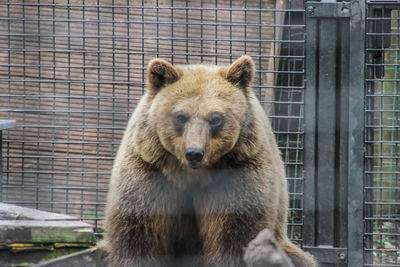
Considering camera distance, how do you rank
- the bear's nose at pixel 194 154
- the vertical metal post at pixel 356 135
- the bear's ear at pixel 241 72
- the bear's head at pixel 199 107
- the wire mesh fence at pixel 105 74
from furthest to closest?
the wire mesh fence at pixel 105 74 → the vertical metal post at pixel 356 135 → the bear's ear at pixel 241 72 → the bear's head at pixel 199 107 → the bear's nose at pixel 194 154

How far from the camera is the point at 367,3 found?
15.0 feet

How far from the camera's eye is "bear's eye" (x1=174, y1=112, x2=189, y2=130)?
3.32m

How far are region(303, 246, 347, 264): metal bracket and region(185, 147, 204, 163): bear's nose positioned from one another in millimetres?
1891

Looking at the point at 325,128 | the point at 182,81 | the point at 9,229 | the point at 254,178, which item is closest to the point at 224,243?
the point at 254,178

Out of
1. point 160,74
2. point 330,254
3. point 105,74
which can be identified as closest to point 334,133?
point 330,254

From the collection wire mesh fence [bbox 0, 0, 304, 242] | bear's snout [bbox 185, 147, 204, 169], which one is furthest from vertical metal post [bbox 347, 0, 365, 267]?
bear's snout [bbox 185, 147, 204, 169]

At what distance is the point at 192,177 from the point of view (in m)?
3.47

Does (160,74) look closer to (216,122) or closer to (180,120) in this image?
(180,120)

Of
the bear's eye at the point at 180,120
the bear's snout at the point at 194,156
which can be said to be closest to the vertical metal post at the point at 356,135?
the bear's eye at the point at 180,120

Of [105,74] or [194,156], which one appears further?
[105,74]

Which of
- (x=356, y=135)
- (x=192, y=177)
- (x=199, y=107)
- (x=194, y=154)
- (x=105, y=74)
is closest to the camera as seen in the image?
(x=194, y=154)

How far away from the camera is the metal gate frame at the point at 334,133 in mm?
4523

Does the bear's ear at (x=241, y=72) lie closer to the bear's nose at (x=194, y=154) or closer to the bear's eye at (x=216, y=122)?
the bear's eye at (x=216, y=122)

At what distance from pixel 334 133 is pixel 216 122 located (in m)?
1.58
